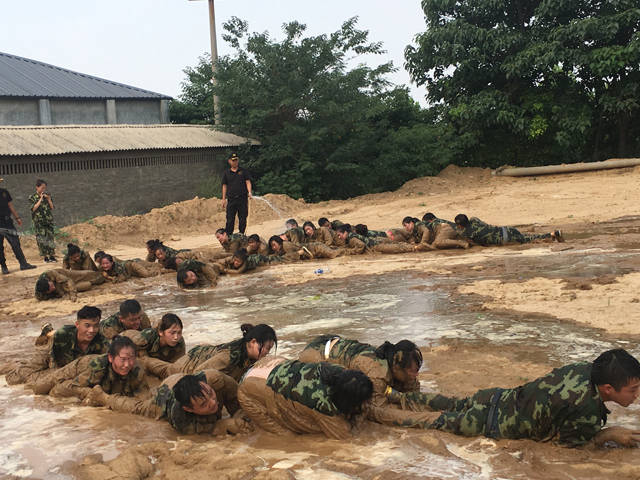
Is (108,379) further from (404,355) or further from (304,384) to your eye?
(404,355)

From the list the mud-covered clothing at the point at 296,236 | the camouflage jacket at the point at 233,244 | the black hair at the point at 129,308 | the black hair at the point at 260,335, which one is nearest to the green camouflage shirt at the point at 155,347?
the black hair at the point at 129,308

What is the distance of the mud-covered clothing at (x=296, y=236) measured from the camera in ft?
45.4

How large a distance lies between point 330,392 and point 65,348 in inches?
128

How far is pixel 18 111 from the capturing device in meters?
25.1

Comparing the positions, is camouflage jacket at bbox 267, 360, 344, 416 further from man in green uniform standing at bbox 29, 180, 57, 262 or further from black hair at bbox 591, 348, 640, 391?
man in green uniform standing at bbox 29, 180, 57, 262

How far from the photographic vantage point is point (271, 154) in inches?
882

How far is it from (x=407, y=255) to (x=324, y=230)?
1.91 meters

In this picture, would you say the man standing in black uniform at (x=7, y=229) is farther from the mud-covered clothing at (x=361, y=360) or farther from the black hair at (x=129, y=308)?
the mud-covered clothing at (x=361, y=360)

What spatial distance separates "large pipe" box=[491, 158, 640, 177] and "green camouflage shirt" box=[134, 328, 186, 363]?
17.1 metres

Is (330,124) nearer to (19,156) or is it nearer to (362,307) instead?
(19,156)

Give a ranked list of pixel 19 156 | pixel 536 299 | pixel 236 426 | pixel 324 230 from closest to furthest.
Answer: pixel 236 426 < pixel 536 299 < pixel 324 230 < pixel 19 156

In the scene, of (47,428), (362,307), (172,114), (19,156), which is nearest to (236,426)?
(47,428)

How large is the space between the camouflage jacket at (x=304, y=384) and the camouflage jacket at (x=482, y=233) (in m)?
8.18

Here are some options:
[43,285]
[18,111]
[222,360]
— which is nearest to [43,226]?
[43,285]
